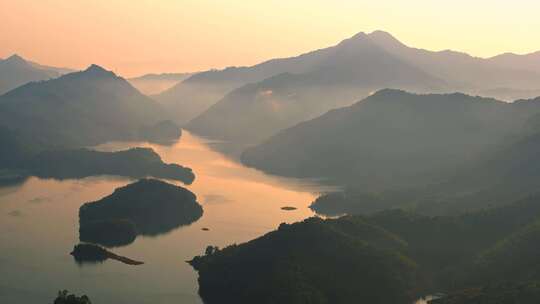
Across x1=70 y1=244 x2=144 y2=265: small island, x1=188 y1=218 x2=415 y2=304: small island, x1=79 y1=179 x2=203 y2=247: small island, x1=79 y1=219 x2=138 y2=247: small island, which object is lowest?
x1=188 y1=218 x2=415 y2=304: small island

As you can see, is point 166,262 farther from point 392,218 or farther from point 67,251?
point 392,218

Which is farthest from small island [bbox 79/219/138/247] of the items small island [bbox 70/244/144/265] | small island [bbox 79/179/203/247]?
small island [bbox 70/244/144/265]

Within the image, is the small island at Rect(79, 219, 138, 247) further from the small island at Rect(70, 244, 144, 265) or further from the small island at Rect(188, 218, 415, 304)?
the small island at Rect(188, 218, 415, 304)

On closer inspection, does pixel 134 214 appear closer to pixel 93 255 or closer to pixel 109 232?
pixel 109 232

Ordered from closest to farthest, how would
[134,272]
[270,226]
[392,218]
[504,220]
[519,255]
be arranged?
[519,255]
[134,272]
[504,220]
[392,218]
[270,226]

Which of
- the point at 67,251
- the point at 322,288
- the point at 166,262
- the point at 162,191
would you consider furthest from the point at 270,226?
the point at 322,288

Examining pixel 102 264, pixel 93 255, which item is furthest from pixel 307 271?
pixel 93 255
